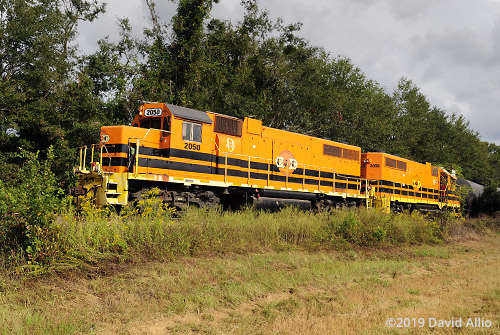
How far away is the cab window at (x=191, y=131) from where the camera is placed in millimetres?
13508

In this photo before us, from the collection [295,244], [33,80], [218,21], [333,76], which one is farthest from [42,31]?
[333,76]

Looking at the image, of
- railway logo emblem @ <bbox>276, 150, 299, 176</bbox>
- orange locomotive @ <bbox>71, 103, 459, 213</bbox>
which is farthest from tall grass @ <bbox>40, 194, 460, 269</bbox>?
railway logo emblem @ <bbox>276, 150, 299, 176</bbox>

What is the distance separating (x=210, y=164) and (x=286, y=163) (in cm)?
411

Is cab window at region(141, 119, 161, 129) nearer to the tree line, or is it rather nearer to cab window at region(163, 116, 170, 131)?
cab window at region(163, 116, 170, 131)

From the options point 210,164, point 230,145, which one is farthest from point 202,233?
point 230,145

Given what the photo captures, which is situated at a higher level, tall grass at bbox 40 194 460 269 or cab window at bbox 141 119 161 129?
cab window at bbox 141 119 161 129

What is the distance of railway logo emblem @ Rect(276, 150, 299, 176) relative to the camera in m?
16.7

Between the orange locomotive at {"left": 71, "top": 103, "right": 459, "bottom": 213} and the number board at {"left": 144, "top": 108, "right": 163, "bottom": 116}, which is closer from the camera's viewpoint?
the orange locomotive at {"left": 71, "top": 103, "right": 459, "bottom": 213}

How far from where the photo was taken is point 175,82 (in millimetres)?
24531

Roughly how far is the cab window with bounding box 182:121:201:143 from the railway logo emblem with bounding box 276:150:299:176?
420cm

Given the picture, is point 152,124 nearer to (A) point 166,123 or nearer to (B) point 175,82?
(A) point 166,123

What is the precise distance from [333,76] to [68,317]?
3491 cm

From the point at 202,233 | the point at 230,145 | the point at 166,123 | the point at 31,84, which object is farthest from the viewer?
the point at 31,84

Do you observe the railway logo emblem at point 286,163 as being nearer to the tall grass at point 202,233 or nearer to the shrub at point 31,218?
the tall grass at point 202,233
